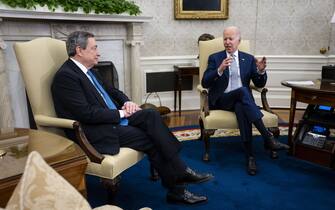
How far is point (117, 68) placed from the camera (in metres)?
4.00

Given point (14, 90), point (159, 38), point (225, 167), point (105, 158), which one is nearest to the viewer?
point (105, 158)

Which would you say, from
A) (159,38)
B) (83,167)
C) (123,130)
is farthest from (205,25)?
(83,167)

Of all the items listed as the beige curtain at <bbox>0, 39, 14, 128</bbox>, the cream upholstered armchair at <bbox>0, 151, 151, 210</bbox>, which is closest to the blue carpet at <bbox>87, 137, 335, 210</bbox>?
the beige curtain at <bbox>0, 39, 14, 128</bbox>

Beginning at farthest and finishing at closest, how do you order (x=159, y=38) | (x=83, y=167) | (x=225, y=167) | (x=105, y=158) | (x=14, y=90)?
1. (x=159, y=38)
2. (x=14, y=90)
3. (x=225, y=167)
4. (x=105, y=158)
5. (x=83, y=167)

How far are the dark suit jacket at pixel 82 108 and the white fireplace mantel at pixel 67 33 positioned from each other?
3.46 ft

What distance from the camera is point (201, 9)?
4.41 metres

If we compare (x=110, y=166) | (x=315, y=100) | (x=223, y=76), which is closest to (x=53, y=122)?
(x=110, y=166)

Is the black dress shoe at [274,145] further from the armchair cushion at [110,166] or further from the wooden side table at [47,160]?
the wooden side table at [47,160]

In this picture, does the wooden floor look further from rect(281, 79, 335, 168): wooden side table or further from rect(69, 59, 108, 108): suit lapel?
rect(69, 59, 108, 108): suit lapel

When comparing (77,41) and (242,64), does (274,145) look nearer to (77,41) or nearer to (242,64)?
(242,64)

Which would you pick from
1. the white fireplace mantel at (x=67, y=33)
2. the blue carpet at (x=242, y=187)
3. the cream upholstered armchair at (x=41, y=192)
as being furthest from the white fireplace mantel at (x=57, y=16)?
the cream upholstered armchair at (x=41, y=192)

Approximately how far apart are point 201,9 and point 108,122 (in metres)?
2.90

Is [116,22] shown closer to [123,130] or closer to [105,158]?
[123,130]

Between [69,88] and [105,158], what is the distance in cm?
50
